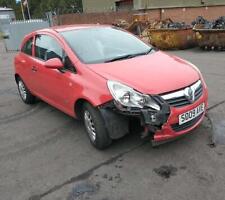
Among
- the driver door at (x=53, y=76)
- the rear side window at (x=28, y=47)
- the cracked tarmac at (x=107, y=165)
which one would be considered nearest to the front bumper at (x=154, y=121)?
the cracked tarmac at (x=107, y=165)

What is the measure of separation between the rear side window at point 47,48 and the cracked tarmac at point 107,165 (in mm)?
1174

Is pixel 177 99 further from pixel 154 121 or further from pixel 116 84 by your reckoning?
pixel 116 84

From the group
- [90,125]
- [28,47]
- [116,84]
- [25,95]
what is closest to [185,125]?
[116,84]

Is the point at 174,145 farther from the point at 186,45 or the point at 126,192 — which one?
the point at 186,45

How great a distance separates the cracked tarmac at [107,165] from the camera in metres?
3.25

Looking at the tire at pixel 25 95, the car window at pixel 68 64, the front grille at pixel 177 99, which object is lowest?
the tire at pixel 25 95

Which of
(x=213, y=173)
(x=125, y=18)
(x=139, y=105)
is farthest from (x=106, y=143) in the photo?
(x=125, y=18)

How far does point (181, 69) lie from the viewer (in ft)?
13.6

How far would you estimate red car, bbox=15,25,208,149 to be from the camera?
361 centimetres

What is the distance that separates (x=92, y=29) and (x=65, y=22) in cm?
2051

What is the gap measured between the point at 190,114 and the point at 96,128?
1.19m

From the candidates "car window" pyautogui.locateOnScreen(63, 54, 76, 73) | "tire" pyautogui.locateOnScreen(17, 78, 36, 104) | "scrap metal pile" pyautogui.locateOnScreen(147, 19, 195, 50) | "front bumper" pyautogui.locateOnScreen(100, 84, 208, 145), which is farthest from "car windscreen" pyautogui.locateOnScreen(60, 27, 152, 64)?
"scrap metal pile" pyautogui.locateOnScreen(147, 19, 195, 50)

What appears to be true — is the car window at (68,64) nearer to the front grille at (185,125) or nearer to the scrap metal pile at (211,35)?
the front grille at (185,125)

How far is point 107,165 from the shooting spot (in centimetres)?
379
